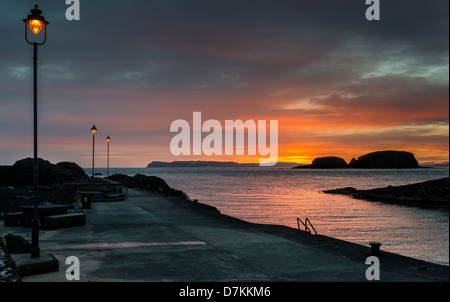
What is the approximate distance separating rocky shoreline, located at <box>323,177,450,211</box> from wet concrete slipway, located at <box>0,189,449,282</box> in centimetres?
5657

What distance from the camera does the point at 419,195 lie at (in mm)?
75188

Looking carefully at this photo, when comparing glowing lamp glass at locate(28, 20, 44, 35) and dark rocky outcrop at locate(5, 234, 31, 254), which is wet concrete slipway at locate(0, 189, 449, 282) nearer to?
dark rocky outcrop at locate(5, 234, 31, 254)

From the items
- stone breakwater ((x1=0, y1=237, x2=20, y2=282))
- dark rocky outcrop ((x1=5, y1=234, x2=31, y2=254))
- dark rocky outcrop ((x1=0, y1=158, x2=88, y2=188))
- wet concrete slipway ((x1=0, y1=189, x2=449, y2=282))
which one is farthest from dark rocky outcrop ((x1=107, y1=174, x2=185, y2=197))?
stone breakwater ((x1=0, y1=237, x2=20, y2=282))

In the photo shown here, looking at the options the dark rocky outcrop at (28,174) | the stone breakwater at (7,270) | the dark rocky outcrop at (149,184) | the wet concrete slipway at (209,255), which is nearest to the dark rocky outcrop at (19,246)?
the stone breakwater at (7,270)

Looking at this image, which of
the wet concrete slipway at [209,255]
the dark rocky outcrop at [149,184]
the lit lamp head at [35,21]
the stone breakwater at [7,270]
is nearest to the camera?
the stone breakwater at [7,270]

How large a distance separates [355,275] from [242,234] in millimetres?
8035

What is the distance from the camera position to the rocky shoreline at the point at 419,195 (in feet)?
228

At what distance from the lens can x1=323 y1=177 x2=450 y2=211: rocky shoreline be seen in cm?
6934

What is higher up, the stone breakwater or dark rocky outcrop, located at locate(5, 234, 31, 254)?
dark rocky outcrop, located at locate(5, 234, 31, 254)

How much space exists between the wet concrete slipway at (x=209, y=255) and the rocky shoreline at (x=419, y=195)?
56.6m

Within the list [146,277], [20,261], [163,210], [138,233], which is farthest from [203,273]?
[163,210]

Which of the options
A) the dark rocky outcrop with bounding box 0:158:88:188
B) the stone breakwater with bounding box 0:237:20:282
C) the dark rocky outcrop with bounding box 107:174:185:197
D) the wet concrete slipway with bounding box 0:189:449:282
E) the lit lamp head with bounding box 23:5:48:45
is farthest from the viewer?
the dark rocky outcrop with bounding box 0:158:88:188

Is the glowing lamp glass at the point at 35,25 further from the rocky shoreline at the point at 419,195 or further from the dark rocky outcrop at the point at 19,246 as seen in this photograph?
the rocky shoreline at the point at 419,195
